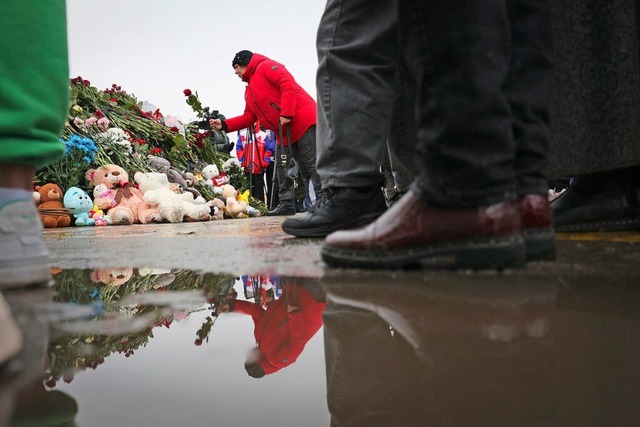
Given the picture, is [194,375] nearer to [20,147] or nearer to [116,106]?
[20,147]

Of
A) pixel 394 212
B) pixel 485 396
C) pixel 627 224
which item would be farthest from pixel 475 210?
pixel 627 224

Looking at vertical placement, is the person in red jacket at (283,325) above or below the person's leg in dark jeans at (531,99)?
below

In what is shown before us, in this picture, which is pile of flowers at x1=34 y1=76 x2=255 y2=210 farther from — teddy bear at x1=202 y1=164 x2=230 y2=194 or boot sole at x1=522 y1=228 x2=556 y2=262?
boot sole at x1=522 y1=228 x2=556 y2=262

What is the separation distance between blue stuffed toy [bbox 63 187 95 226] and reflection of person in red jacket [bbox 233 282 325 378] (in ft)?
12.4

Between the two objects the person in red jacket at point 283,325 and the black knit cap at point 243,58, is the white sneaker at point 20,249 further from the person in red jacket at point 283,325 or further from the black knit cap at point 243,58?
the black knit cap at point 243,58

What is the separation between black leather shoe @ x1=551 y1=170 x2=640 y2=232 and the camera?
1333 millimetres

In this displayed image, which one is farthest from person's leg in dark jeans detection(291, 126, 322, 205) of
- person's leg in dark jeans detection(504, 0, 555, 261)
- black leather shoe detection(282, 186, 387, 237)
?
person's leg in dark jeans detection(504, 0, 555, 261)

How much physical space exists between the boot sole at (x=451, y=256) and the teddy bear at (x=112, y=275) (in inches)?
13.2

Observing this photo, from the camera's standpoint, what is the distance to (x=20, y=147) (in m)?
0.76

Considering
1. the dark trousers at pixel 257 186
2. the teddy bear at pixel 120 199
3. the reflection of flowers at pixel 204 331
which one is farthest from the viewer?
the dark trousers at pixel 257 186

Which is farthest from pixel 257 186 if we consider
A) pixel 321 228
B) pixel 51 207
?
pixel 321 228

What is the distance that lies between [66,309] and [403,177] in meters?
1.26

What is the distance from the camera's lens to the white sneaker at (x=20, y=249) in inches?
28.2

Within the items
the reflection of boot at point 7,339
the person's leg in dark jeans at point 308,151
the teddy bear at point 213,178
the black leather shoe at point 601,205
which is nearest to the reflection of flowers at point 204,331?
the reflection of boot at point 7,339
